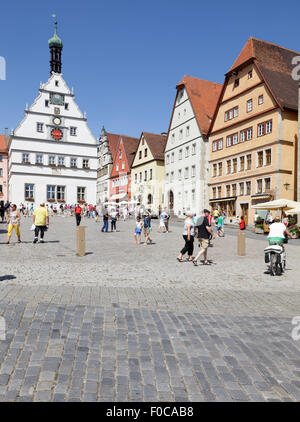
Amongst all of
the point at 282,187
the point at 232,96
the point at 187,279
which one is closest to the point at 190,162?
the point at 232,96

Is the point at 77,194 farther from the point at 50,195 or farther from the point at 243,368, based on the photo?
the point at 243,368

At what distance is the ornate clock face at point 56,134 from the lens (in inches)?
2036

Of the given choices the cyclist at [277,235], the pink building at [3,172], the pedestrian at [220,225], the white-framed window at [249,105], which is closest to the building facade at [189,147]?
the white-framed window at [249,105]

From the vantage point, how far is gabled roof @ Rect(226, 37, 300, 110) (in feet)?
116

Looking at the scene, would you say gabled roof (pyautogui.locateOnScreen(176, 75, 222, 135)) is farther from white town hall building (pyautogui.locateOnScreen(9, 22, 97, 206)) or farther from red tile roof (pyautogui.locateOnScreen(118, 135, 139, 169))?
red tile roof (pyautogui.locateOnScreen(118, 135, 139, 169))

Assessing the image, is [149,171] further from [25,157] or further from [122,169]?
[25,157]

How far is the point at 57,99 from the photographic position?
51406mm

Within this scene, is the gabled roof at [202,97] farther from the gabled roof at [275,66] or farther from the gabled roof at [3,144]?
the gabled roof at [3,144]

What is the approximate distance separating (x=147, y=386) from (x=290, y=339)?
238 centimetres

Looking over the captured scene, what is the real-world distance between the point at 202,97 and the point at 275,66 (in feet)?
36.6

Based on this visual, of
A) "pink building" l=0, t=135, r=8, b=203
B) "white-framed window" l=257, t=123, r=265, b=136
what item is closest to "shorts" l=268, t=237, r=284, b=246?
"white-framed window" l=257, t=123, r=265, b=136

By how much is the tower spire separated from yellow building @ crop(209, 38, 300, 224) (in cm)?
2753

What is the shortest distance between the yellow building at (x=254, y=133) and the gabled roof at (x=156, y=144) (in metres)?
13.4

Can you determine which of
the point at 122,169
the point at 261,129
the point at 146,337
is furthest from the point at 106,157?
the point at 146,337
